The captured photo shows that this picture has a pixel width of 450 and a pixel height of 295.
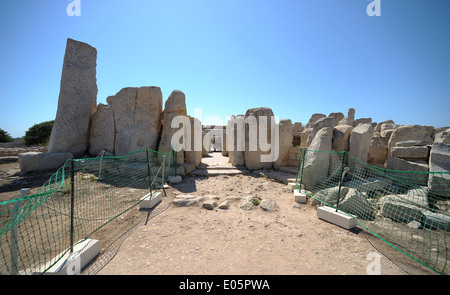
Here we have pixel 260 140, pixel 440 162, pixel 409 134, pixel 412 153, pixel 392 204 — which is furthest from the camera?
pixel 260 140

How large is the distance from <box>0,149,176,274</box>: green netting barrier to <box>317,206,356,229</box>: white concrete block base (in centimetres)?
391

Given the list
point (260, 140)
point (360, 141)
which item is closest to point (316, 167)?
point (360, 141)

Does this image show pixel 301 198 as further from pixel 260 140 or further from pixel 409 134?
pixel 409 134

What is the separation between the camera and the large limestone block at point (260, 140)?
7.73m

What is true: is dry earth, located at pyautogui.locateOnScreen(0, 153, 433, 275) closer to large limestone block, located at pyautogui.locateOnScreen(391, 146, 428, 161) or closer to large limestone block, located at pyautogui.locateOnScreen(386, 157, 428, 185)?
large limestone block, located at pyautogui.locateOnScreen(386, 157, 428, 185)

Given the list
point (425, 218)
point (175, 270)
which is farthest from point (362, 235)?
point (175, 270)

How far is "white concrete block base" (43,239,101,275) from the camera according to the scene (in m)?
2.03

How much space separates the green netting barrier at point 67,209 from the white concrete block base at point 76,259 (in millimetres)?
65

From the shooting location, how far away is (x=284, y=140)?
26.6 ft

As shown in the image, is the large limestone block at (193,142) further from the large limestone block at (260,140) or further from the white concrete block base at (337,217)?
the white concrete block base at (337,217)

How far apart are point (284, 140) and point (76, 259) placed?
757 centimetres

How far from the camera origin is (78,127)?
8.02 metres

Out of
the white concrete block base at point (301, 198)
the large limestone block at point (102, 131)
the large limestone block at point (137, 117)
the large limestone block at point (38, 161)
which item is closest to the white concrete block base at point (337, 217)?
the white concrete block base at point (301, 198)

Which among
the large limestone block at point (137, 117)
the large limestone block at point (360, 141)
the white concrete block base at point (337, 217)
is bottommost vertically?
the white concrete block base at point (337, 217)
